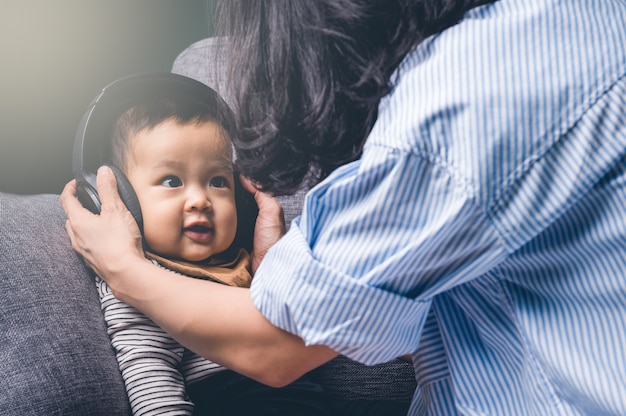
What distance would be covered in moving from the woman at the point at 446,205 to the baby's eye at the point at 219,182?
0.51 ft

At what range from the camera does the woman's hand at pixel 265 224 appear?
2.64 feet

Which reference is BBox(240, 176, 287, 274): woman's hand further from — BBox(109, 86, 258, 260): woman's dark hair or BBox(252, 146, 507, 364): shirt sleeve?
BBox(252, 146, 507, 364): shirt sleeve

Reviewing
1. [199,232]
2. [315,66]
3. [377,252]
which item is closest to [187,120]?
[199,232]

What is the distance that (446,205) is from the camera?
46 cm

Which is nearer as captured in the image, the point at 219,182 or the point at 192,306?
the point at 192,306

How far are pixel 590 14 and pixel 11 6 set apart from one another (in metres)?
0.66

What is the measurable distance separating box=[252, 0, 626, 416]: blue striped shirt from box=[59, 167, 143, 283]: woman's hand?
22 cm

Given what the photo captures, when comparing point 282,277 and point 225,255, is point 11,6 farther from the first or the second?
point 282,277

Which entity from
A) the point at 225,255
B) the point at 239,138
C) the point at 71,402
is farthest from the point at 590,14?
the point at 71,402

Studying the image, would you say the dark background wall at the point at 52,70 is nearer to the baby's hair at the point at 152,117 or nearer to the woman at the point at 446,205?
the baby's hair at the point at 152,117

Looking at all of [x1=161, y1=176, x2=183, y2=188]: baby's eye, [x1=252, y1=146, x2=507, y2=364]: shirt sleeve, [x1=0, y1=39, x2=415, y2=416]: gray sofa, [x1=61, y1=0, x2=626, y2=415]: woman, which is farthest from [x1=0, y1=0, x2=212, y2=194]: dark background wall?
[x1=252, y1=146, x2=507, y2=364]: shirt sleeve

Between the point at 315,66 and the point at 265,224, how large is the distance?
32 cm

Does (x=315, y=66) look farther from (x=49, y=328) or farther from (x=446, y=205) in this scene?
(x=49, y=328)

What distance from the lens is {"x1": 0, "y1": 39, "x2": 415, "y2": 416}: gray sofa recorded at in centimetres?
61
